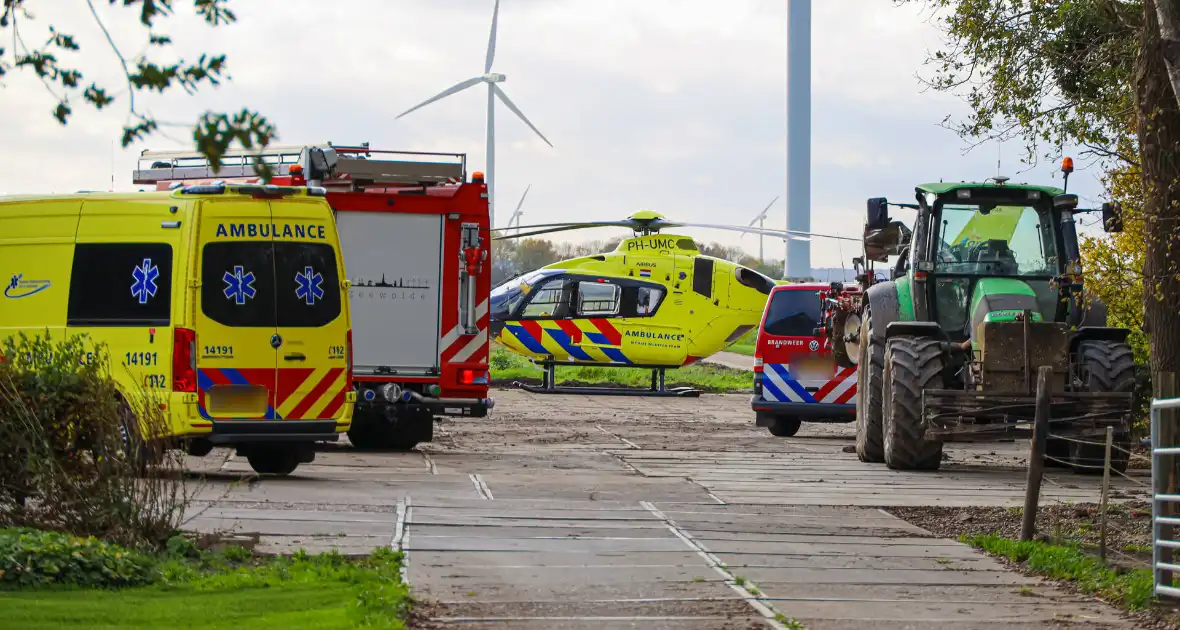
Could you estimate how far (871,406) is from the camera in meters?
17.7

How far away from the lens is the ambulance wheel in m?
22.3

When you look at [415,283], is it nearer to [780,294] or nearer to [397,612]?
[780,294]

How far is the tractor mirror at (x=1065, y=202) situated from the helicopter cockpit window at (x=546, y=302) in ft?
53.7

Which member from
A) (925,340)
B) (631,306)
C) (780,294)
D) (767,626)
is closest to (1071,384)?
(925,340)

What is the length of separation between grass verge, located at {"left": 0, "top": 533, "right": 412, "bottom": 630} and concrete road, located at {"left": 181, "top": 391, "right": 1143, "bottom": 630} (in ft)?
1.01

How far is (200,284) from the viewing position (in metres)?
14.1

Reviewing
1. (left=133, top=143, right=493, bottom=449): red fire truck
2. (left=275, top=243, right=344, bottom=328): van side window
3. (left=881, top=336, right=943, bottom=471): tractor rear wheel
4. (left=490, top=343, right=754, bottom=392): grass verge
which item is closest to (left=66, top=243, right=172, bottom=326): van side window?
(left=275, top=243, right=344, bottom=328): van side window

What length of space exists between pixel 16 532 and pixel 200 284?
5337mm

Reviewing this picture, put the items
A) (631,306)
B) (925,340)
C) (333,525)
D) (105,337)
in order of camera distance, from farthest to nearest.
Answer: (631,306) → (925,340) → (105,337) → (333,525)

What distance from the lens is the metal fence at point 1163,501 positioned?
876cm

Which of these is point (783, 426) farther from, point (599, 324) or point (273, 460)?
point (599, 324)

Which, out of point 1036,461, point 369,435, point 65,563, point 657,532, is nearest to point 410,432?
point 369,435

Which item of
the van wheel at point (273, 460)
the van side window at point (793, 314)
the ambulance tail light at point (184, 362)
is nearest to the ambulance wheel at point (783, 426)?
the van side window at point (793, 314)

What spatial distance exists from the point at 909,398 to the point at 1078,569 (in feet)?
21.0
